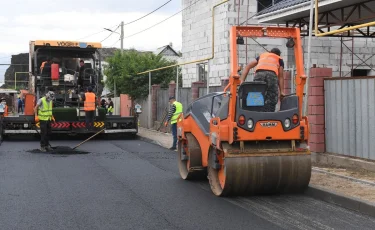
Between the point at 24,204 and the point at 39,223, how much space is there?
1.24 metres

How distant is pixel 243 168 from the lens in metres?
8.06

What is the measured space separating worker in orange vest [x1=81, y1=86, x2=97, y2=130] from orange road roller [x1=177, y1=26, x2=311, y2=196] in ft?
35.7

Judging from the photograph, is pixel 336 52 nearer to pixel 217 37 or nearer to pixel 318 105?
pixel 217 37

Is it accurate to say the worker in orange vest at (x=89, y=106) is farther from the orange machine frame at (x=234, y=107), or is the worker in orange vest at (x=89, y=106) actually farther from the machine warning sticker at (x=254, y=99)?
the machine warning sticker at (x=254, y=99)

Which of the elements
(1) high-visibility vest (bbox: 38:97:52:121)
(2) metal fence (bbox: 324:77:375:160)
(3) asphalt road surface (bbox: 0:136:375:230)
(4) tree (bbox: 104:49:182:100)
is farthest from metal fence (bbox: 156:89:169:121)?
(2) metal fence (bbox: 324:77:375:160)

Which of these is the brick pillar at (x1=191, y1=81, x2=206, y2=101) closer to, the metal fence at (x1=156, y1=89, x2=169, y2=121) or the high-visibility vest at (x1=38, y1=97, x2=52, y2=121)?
the metal fence at (x1=156, y1=89, x2=169, y2=121)

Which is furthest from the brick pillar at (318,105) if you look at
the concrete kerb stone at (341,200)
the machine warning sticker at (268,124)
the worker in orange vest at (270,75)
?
the machine warning sticker at (268,124)

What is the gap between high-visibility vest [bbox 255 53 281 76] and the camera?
8.41 m

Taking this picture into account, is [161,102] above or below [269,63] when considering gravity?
below

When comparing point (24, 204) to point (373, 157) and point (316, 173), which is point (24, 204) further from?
point (373, 157)

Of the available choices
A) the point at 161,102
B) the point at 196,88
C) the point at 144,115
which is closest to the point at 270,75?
the point at 196,88

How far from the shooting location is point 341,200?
780 cm

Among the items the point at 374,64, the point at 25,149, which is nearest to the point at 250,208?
the point at 25,149

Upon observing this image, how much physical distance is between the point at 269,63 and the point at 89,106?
11.6 m
